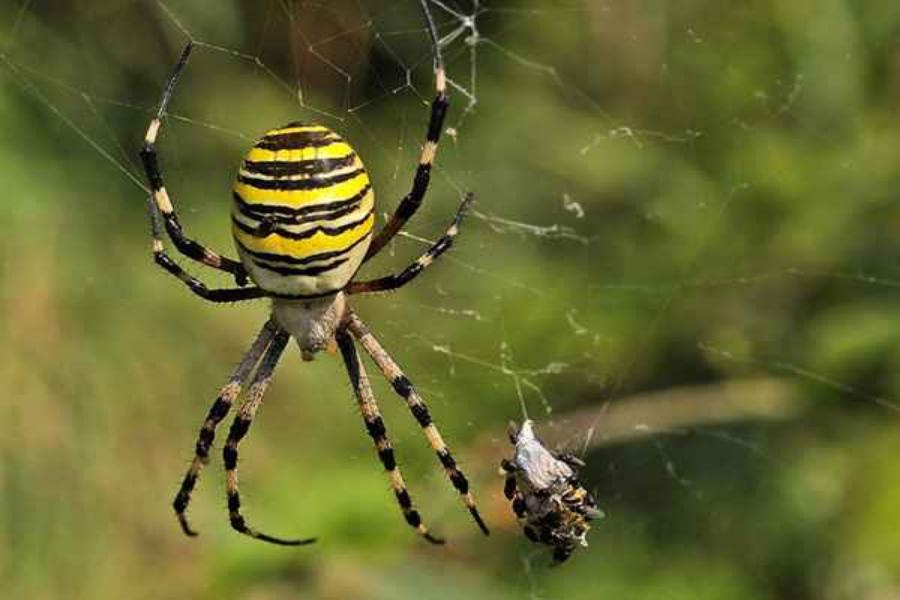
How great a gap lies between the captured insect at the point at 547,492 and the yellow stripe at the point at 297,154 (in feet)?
2.84

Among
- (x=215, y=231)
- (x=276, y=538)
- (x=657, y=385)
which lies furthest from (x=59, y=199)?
(x=657, y=385)

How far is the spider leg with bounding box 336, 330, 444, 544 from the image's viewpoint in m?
3.42

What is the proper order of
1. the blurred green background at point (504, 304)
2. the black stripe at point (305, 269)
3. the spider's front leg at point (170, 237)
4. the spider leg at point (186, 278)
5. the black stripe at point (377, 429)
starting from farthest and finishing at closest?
the blurred green background at point (504, 304), the black stripe at point (377, 429), the spider leg at point (186, 278), the spider's front leg at point (170, 237), the black stripe at point (305, 269)

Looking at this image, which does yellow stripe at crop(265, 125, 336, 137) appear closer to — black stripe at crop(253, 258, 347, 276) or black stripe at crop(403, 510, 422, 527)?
black stripe at crop(253, 258, 347, 276)

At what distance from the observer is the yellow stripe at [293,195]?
100 inches


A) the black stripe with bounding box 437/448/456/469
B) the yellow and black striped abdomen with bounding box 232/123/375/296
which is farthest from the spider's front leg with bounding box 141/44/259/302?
the black stripe with bounding box 437/448/456/469

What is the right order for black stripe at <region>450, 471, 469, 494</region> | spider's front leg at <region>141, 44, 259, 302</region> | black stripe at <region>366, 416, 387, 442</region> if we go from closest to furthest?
spider's front leg at <region>141, 44, 259, 302</region> < black stripe at <region>450, 471, 469, 494</region> < black stripe at <region>366, 416, 387, 442</region>

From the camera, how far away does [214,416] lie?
341 cm

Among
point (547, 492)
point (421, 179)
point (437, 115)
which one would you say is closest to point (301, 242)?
point (421, 179)

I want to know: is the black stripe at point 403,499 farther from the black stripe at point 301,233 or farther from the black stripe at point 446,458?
the black stripe at point 301,233

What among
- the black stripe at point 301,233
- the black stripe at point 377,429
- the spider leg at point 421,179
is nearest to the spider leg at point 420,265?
the spider leg at point 421,179

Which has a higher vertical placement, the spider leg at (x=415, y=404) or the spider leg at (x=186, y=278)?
the spider leg at (x=186, y=278)

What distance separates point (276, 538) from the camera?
351 cm

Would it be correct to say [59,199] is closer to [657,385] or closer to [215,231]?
[215,231]
